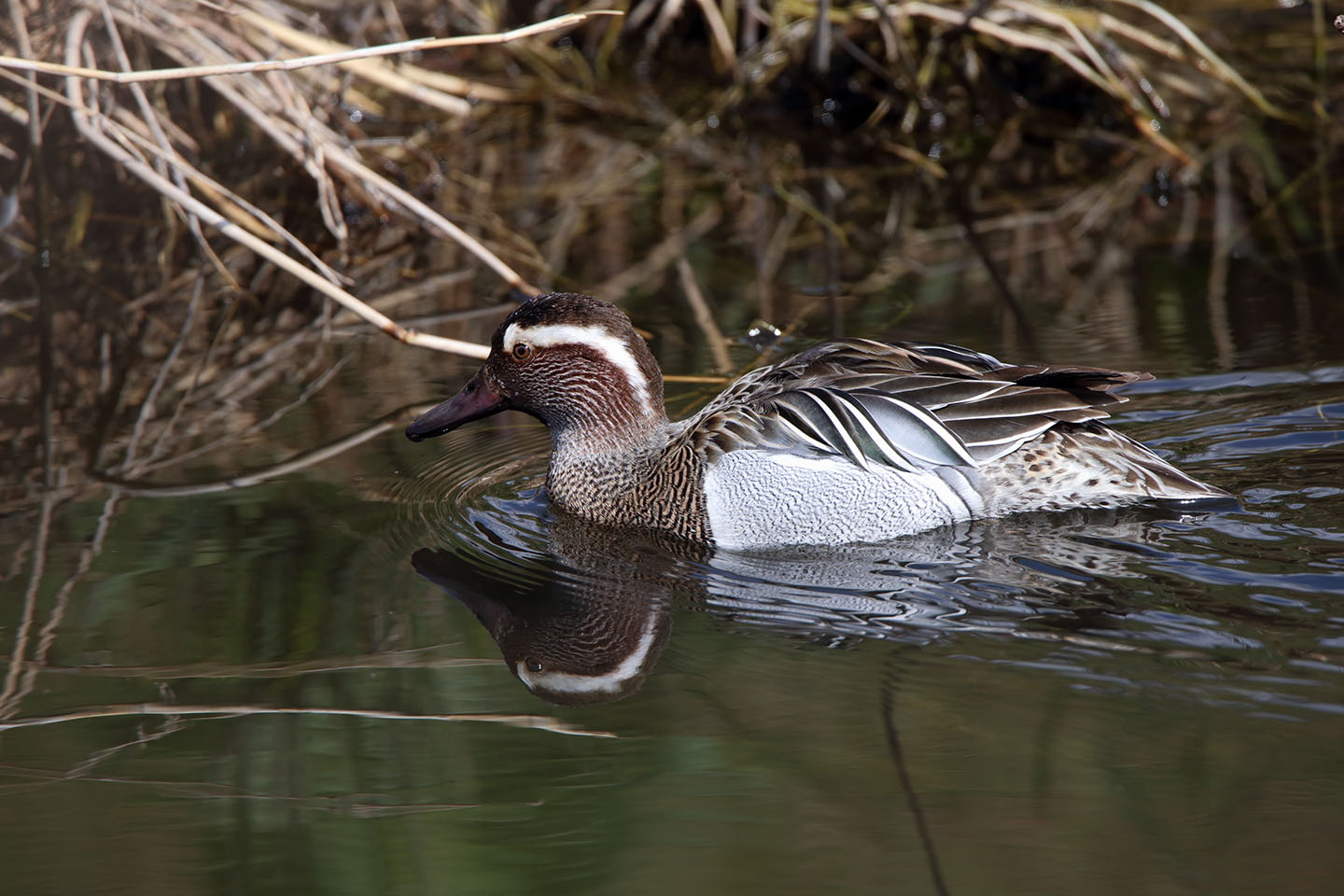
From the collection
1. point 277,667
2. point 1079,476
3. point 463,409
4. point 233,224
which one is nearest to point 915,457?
point 1079,476

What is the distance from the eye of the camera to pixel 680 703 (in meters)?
4.11

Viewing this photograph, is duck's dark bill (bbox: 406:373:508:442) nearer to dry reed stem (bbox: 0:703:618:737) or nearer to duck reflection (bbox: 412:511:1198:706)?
duck reflection (bbox: 412:511:1198:706)

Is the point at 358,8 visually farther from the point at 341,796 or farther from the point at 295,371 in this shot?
the point at 341,796

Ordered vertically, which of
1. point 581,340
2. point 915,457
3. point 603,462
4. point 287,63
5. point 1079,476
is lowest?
point 1079,476

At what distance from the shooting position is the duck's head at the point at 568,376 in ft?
18.9

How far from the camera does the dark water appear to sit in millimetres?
3438

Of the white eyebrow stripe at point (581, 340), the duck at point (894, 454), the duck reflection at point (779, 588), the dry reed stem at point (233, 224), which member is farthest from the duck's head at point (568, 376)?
the duck reflection at point (779, 588)

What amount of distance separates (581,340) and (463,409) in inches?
21.8

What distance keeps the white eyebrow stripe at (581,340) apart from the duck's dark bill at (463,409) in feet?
0.71

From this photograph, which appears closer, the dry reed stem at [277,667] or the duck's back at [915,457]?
the dry reed stem at [277,667]

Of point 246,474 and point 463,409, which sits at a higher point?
point 463,409

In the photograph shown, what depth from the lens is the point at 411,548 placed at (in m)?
5.38

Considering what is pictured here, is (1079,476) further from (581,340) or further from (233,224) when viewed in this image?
(233,224)

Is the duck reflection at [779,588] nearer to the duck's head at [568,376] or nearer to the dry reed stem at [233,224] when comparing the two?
the duck's head at [568,376]
